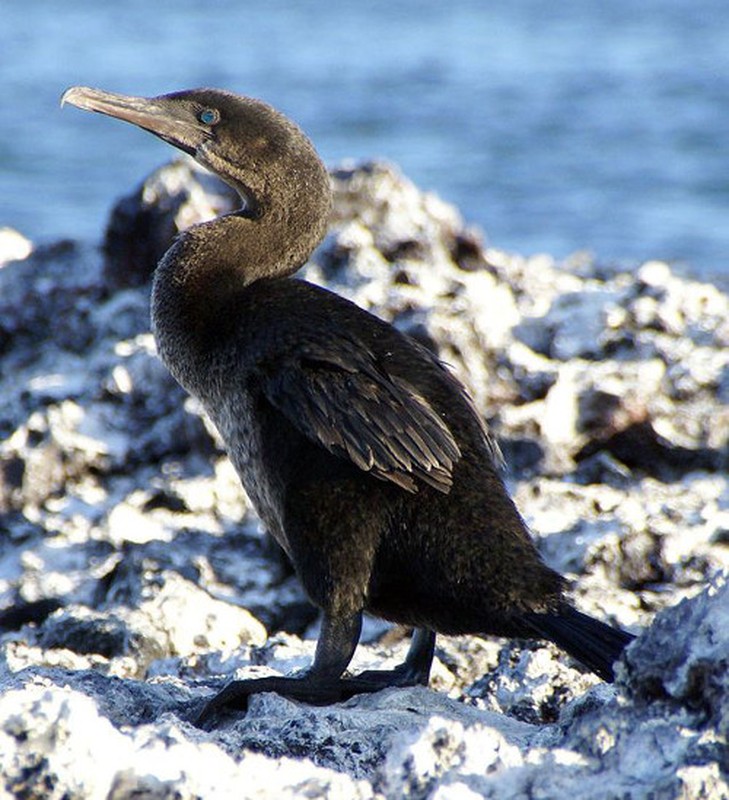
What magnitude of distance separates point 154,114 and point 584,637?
2.09 meters

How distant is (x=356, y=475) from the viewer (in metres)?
3.56

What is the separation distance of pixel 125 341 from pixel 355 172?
57.9 inches

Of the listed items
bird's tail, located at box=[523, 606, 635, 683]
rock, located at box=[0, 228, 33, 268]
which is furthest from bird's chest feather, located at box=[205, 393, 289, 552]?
rock, located at box=[0, 228, 33, 268]

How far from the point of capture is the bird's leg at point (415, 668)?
3625 millimetres

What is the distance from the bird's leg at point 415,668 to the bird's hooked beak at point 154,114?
5.07 ft

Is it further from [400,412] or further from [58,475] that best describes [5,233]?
[400,412]

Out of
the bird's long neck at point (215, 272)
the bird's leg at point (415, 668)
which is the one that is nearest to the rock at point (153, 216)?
the bird's long neck at point (215, 272)

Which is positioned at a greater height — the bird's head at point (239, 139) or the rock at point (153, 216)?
the bird's head at point (239, 139)

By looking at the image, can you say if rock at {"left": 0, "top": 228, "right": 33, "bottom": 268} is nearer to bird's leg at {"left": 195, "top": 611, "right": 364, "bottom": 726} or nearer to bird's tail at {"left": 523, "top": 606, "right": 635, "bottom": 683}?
bird's leg at {"left": 195, "top": 611, "right": 364, "bottom": 726}

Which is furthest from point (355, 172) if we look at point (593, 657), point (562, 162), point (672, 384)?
point (562, 162)

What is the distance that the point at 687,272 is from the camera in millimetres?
8320

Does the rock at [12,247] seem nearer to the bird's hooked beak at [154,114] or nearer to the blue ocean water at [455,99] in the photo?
the bird's hooked beak at [154,114]

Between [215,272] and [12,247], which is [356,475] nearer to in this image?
[215,272]

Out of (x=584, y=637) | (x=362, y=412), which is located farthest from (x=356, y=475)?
(x=584, y=637)
